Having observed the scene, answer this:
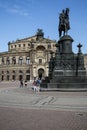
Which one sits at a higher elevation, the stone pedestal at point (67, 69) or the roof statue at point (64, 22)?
the roof statue at point (64, 22)

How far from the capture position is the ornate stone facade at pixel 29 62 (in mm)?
→ 105750

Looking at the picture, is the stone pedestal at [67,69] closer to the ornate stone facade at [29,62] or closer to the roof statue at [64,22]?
the roof statue at [64,22]

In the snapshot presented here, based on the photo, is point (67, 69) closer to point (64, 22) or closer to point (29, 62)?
point (64, 22)

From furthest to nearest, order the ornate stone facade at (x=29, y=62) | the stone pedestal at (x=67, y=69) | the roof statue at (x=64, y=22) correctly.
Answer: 1. the ornate stone facade at (x=29, y=62)
2. the roof statue at (x=64, y=22)
3. the stone pedestal at (x=67, y=69)

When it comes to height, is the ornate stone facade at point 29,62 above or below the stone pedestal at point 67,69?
above

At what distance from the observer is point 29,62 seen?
4321 inches

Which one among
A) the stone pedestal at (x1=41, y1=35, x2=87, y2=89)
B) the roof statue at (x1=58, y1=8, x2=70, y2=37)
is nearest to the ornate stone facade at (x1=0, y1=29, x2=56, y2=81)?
the roof statue at (x1=58, y1=8, x2=70, y2=37)

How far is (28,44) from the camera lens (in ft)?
402

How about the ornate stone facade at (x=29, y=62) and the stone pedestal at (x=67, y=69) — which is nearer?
the stone pedestal at (x=67, y=69)

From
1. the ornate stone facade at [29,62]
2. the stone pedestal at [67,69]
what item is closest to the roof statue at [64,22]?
the stone pedestal at [67,69]

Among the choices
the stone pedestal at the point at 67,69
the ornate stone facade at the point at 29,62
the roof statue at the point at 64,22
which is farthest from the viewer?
Result: the ornate stone facade at the point at 29,62

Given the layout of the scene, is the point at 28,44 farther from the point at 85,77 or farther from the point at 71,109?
the point at 71,109

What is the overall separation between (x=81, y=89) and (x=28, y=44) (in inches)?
3944

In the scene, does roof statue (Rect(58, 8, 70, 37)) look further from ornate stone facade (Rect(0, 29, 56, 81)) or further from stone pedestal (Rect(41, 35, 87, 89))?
ornate stone facade (Rect(0, 29, 56, 81))
